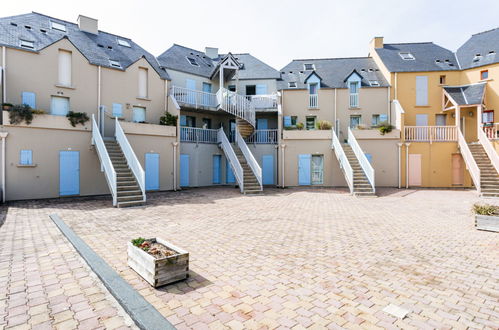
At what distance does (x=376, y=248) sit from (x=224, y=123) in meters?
17.6

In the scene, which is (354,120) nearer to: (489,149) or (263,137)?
(263,137)

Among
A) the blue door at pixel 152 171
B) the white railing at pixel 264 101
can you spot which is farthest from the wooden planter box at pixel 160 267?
the white railing at pixel 264 101

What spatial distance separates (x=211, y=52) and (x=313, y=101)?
1188cm

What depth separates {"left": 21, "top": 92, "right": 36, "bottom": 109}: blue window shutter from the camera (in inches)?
521

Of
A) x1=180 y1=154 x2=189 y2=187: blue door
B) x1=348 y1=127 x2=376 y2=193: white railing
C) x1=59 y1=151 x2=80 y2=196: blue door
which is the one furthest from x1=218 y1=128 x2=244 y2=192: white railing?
x1=59 y1=151 x2=80 y2=196: blue door

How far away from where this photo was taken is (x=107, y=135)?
1570cm

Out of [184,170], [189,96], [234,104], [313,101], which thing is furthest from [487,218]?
[189,96]

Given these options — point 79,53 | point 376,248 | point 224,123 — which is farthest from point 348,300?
point 224,123

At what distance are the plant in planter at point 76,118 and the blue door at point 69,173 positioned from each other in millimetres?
1556

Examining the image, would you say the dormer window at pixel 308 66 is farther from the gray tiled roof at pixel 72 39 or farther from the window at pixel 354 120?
the gray tiled roof at pixel 72 39

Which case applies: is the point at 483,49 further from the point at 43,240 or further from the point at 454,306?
the point at 43,240

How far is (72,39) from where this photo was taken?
53.6ft

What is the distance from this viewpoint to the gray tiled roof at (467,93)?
1869 centimetres

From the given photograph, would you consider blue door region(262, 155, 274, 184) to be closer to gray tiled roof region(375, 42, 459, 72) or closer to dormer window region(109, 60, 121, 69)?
dormer window region(109, 60, 121, 69)
